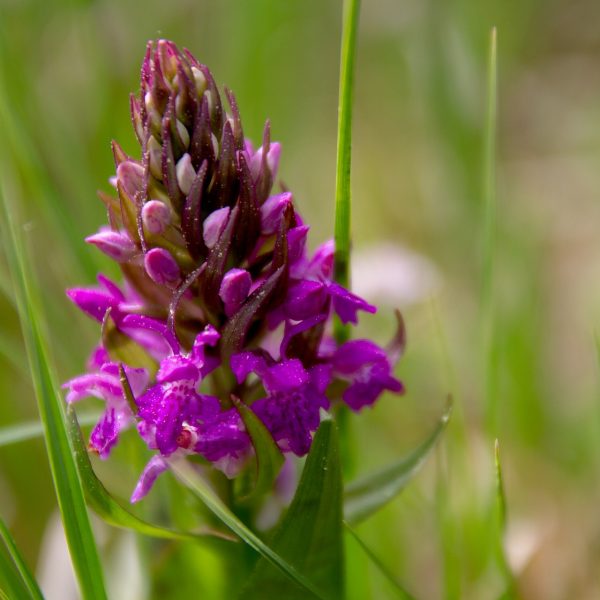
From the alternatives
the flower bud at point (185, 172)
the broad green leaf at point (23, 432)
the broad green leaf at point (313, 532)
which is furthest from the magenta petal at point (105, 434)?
the flower bud at point (185, 172)

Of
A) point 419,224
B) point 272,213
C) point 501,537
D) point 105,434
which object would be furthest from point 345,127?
point 419,224

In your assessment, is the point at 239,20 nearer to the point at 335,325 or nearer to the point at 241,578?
the point at 335,325

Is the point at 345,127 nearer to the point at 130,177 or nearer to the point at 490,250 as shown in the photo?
the point at 130,177

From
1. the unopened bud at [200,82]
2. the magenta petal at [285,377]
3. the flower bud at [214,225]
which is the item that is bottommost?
the magenta petal at [285,377]

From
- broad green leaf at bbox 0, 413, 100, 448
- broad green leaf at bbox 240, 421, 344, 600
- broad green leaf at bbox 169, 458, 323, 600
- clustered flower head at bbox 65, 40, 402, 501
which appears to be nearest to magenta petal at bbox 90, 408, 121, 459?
clustered flower head at bbox 65, 40, 402, 501

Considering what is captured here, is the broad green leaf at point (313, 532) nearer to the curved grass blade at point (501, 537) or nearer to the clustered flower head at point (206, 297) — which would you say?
the clustered flower head at point (206, 297)

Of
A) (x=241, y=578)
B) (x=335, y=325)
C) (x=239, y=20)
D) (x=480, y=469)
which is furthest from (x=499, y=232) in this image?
(x=241, y=578)

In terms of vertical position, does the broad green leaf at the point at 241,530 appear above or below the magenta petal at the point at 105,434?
below
